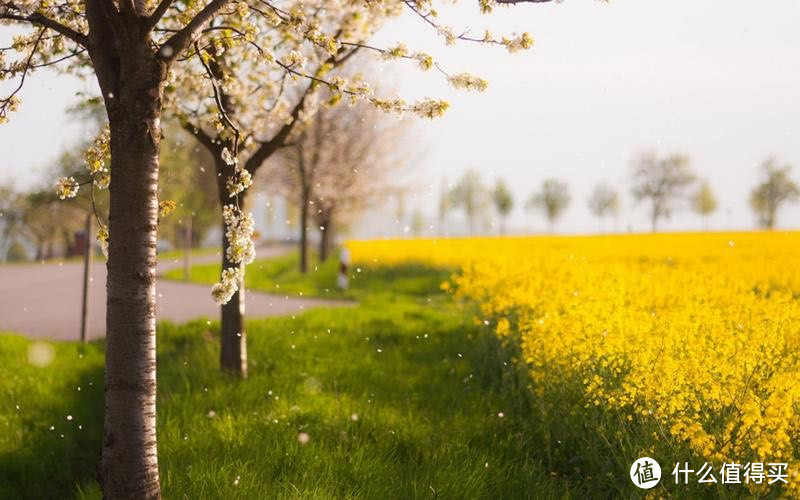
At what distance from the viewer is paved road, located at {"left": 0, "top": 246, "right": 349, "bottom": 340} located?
39.5 feet

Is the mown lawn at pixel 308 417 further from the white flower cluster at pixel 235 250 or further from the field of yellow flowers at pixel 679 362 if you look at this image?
the white flower cluster at pixel 235 250

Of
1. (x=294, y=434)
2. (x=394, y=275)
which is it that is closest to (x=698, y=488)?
(x=294, y=434)

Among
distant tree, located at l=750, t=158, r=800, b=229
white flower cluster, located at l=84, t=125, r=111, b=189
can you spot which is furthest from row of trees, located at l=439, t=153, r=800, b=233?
white flower cluster, located at l=84, t=125, r=111, b=189

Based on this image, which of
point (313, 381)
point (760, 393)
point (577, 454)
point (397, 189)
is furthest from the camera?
point (397, 189)

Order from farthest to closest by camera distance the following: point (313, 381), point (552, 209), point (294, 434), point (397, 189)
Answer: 1. point (552, 209)
2. point (397, 189)
3. point (313, 381)
4. point (294, 434)

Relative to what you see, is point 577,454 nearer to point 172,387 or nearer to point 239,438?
point 239,438

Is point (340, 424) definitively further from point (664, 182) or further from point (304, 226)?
point (664, 182)

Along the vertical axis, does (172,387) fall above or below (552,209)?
below

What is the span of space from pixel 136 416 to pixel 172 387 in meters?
3.98

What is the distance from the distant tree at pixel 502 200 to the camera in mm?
82188

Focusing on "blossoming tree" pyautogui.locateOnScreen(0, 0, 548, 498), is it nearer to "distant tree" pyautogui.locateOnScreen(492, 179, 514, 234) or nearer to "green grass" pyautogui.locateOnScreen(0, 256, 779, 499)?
"green grass" pyautogui.locateOnScreen(0, 256, 779, 499)

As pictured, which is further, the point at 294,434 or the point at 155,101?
the point at 294,434

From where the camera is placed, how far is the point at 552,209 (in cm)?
9000

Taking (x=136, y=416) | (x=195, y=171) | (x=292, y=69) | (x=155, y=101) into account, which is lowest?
(x=136, y=416)
